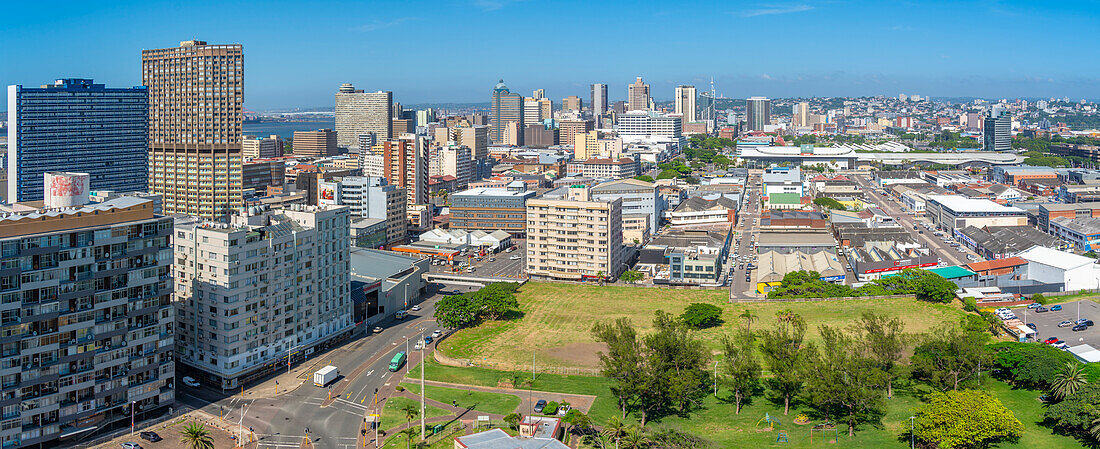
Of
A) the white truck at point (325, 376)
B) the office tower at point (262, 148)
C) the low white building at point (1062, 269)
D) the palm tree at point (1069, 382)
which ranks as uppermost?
the office tower at point (262, 148)

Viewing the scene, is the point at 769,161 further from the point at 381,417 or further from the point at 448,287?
the point at 381,417

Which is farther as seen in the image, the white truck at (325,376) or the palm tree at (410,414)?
the white truck at (325,376)

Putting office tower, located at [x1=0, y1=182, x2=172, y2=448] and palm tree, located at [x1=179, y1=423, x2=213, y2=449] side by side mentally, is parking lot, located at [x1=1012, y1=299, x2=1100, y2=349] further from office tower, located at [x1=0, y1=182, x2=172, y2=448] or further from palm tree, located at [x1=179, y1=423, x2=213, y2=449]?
office tower, located at [x1=0, y1=182, x2=172, y2=448]

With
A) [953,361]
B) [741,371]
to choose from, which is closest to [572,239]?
[741,371]

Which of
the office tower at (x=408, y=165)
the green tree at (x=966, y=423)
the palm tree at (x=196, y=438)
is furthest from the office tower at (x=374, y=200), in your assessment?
the green tree at (x=966, y=423)

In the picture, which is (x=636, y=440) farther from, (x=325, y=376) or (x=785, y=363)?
(x=325, y=376)

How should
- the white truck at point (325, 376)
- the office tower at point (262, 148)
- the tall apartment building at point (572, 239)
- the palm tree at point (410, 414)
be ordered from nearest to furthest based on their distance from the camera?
1. the palm tree at point (410, 414)
2. the white truck at point (325, 376)
3. the tall apartment building at point (572, 239)
4. the office tower at point (262, 148)

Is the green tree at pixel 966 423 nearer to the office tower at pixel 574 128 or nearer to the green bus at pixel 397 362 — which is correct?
the green bus at pixel 397 362
